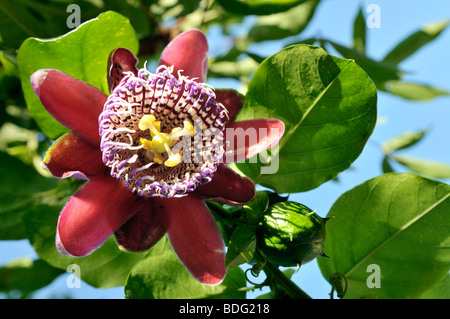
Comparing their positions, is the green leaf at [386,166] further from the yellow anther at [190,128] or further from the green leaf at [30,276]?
the green leaf at [30,276]

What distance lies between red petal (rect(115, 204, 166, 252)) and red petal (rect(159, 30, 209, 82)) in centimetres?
42

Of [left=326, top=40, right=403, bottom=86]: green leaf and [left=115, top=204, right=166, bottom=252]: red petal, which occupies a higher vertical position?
[left=326, top=40, right=403, bottom=86]: green leaf

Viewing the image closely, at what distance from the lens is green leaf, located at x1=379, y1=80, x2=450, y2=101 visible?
2.89 meters

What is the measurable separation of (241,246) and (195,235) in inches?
5.1

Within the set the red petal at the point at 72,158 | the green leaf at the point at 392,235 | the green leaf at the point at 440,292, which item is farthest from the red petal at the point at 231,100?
the green leaf at the point at 440,292

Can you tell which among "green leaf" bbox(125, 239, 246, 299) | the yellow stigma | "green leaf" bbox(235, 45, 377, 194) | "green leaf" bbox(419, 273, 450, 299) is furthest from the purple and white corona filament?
"green leaf" bbox(419, 273, 450, 299)

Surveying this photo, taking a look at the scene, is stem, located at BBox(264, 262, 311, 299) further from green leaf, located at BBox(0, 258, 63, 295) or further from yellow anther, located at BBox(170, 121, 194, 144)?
green leaf, located at BBox(0, 258, 63, 295)

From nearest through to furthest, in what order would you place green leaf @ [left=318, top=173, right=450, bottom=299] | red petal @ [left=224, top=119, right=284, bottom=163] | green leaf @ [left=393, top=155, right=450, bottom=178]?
red petal @ [left=224, top=119, right=284, bottom=163] → green leaf @ [left=318, top=173, right=450, bottom=299] → green leaf @ [left=393, top=155, right=450, bottom=178]

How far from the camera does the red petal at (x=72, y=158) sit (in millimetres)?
1272

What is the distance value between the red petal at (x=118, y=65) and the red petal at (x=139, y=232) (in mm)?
367
